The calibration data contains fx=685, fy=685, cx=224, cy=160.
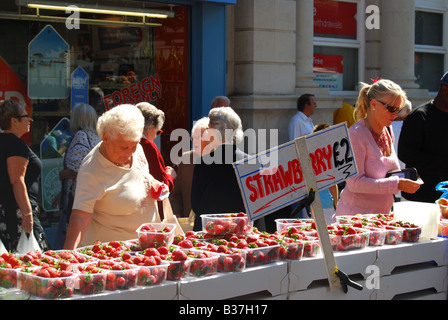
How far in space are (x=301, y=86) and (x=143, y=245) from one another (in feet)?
22.9

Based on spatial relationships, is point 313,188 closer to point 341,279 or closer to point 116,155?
point 341,279

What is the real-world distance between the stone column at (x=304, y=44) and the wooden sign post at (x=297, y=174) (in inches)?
260

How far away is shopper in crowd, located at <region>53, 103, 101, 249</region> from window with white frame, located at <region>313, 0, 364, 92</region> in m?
5.17

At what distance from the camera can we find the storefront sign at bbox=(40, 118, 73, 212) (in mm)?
7285

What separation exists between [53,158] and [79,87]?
0.83m

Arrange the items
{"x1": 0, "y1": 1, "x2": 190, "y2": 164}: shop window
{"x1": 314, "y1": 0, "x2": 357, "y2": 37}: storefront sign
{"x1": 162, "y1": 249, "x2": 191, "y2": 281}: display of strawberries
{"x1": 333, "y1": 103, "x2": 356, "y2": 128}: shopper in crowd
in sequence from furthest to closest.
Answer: {"x1": 314, "y1": 0, "x2": 357, "y2": 37}: storefront sign
{"x1": 333, "y1": 103, "x2": 356, "y2": 128}: shopper in crowd
{"x1": 0, "y1": 1, "x2": 190, "y2": 164}: shop window
{"x1": 162, "y1": 249, "x2": 191, "y2": 281}: display of strawberries

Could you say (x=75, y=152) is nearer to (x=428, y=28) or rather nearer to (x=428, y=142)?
(x=428, y=142)

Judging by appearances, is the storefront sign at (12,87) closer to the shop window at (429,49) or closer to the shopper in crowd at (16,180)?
the shopper in crowd at (16,180)

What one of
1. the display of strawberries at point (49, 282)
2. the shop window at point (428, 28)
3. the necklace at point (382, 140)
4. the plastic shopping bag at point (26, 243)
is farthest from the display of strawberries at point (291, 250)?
the shop window at point (428, 28)

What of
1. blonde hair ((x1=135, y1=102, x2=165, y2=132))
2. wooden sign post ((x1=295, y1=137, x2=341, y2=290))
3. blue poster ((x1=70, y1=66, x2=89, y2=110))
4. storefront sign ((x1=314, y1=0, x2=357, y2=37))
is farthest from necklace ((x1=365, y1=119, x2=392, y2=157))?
storefront sign ((x1=314, y1=0, x2=357, y2=37))

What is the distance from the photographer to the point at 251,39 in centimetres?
933

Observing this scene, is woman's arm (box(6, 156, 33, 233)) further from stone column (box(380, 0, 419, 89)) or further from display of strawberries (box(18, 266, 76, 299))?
stone column (box(380, 0, 419, 89))

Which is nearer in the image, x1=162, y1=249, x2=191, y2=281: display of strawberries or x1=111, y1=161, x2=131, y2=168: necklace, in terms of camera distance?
x1=162, y1=249, x2=191, y2=281: display of strawberries

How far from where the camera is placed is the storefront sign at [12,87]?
6.94 meters
